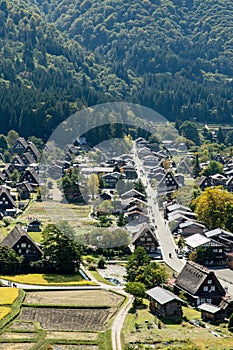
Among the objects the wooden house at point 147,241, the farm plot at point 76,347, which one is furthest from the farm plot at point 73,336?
the wooden house at point 147,241

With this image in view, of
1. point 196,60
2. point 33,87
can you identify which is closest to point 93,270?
point 33,87

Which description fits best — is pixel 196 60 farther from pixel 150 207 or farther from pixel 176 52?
pixel 150 207

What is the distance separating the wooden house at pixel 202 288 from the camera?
27406mm

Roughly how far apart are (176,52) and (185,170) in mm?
75951

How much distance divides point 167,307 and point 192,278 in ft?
11.1

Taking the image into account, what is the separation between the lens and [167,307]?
2527 cm

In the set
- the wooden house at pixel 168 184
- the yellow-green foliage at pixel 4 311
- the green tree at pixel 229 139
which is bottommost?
the green tree at pixel 229 139

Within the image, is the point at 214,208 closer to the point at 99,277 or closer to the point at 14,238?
the point at 99,277

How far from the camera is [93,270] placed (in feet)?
106

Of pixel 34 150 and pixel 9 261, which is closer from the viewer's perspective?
pixel 9 261

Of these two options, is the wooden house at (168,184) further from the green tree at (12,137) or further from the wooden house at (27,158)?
the green tree at (12,137)

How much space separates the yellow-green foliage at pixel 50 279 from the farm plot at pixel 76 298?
4.05 feet

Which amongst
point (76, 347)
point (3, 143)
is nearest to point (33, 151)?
point (3, 143)

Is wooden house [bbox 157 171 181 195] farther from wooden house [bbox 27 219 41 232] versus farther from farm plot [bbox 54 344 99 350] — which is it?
farm plot [bbox 54 344 99 350]
